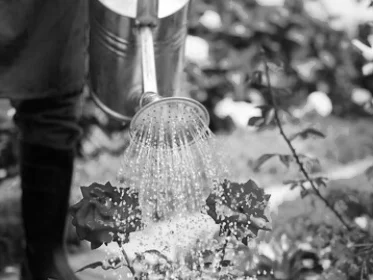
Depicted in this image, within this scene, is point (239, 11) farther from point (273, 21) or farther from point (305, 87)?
point (305, 87)

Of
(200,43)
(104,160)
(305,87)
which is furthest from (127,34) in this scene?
(305,87)

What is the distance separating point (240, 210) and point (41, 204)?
0.75m

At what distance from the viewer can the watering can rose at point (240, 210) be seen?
122 cm

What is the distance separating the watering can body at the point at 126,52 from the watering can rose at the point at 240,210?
36cm

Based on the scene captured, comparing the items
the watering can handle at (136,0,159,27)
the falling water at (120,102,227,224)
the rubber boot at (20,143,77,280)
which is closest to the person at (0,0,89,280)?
the rubber boot at (20,143,77,280)

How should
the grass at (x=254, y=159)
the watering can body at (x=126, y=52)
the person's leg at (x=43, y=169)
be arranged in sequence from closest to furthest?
the watering can body at (x=126, y=52) < the person's leg at (x=43, y=169) < the grass at (x=254, y=159)

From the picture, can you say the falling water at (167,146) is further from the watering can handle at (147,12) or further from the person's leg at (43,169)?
the person's leg at (43,169)

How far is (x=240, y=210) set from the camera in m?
1.23

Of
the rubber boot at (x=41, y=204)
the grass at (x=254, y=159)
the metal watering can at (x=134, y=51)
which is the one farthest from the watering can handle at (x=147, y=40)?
the grass at (x=254, y=159)

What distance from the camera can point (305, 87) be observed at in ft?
13.1

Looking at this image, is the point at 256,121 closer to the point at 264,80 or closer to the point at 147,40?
the point at 147,40

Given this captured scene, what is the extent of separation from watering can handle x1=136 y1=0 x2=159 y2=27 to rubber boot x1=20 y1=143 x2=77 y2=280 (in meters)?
0.52

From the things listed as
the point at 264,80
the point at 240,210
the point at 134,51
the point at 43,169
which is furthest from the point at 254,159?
the point at 240,210

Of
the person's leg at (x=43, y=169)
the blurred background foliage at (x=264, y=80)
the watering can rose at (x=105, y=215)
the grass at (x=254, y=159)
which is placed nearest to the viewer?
the watering can rose at (x=105, y=215)
